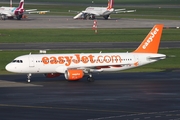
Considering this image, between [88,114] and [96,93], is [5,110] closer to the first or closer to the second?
[88,114]

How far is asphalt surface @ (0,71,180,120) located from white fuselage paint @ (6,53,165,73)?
1515 mm

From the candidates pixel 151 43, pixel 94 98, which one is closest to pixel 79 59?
pixel 151 43

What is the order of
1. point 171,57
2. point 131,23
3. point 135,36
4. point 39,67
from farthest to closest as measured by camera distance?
point 131,23
point 135,36
point 171,57
point 39,67

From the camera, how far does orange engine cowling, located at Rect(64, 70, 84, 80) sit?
5881 centimetres

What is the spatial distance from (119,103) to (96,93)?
5533 millimetres

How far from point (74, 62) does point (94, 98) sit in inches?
439

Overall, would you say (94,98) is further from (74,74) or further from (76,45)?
(76,45)

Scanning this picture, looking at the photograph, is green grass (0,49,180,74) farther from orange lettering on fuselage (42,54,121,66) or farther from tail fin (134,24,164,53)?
orange lettering on fuselage (42,54,121,66)

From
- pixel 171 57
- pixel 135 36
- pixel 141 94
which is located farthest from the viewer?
pixel 135 36

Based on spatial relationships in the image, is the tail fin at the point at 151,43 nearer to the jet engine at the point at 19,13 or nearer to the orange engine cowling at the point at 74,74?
the orange engine cowling at the point at 74,74

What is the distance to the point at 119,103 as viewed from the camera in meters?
47.6

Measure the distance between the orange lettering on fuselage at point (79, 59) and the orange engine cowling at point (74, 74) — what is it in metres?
1.56

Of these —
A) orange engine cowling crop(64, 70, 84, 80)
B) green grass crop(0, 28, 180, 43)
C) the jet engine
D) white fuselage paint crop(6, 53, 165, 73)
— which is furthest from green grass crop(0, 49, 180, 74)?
the jet engine

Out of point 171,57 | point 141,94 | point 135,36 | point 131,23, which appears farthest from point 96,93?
point 131,23
